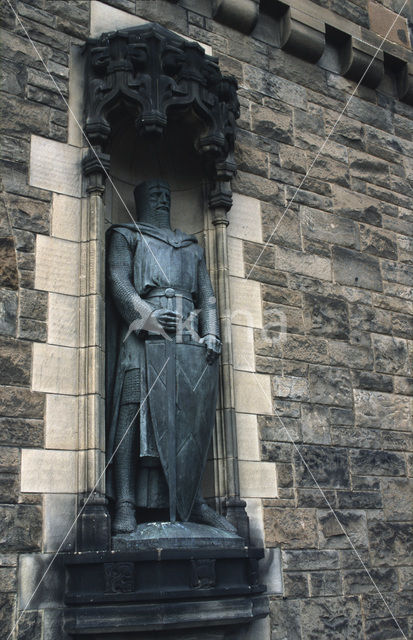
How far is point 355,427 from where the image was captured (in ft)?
19.1

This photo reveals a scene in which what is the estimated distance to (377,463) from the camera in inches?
230

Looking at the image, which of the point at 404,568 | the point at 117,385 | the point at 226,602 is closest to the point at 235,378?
the point at 117,385

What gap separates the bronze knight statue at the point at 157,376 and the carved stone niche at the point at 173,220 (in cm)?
19

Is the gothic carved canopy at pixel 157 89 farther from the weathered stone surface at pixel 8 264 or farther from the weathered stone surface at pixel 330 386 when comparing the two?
the weathered stone surface at pixel 330 386

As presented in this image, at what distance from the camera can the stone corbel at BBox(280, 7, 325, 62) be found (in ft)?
21.3

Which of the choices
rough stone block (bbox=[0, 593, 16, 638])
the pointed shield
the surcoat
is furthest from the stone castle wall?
the pointed shield

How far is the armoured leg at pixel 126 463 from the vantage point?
4652 millimetres

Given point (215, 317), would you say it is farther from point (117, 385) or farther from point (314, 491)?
point (314, 491)

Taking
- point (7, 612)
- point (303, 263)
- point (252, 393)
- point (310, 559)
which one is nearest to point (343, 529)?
point (310, 559)

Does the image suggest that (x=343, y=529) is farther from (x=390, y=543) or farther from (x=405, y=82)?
(x=405, y=82)

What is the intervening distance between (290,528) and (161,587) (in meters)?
1.20

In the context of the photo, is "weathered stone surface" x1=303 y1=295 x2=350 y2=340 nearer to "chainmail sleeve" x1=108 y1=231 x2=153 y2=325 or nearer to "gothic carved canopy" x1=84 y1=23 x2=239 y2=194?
"gothic carved canopy" x1=84 y1=23 x2=239 y2=194

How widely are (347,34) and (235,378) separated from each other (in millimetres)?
3192

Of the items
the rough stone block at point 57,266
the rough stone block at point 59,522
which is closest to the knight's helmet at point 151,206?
the rough stone block at point 57,266
